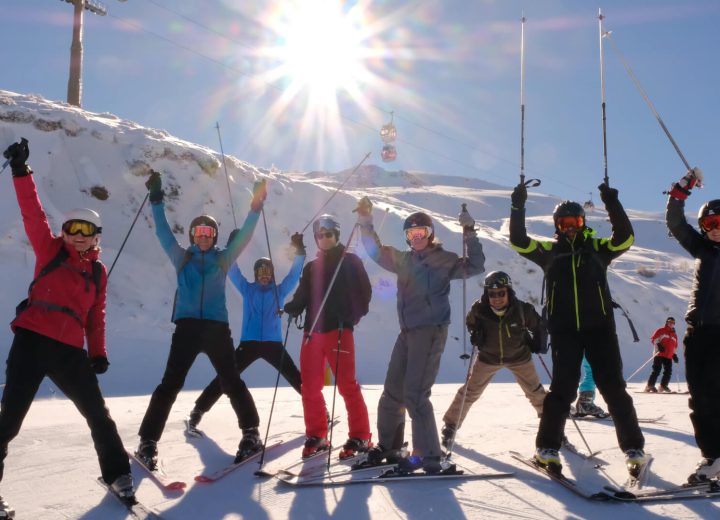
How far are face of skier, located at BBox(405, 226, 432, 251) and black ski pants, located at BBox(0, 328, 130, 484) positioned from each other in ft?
8.79

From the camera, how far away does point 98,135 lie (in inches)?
808

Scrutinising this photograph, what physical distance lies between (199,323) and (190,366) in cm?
40

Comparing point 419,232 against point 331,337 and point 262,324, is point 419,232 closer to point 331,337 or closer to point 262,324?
point 331,337

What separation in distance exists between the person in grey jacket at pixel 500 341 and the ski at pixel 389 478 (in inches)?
53.4

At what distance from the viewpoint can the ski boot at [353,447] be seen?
4.96 meters

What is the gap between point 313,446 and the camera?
501cm

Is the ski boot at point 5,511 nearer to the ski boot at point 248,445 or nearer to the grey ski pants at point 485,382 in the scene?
the ski boot at point 248,445

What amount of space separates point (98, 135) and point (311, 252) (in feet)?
28.9

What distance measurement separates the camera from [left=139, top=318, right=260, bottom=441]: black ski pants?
4664 millimetres

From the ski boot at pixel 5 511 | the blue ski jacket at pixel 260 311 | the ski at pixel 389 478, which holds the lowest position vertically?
the ski at pixel 389 478

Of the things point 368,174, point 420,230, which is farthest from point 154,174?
point 368,174

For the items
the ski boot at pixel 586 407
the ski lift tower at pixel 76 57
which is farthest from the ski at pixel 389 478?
the ski lift tower at pixel 76 57

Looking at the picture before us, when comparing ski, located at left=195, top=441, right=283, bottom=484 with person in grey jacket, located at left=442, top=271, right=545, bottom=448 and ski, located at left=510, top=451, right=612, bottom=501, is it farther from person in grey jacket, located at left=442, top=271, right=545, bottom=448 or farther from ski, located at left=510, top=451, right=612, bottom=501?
ski, located at left=510, top=451, right=612, bottom=501

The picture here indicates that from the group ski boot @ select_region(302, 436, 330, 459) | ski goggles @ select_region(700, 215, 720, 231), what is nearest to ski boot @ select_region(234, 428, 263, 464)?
ski boot @ select_region(302, 436, 330, 459)
